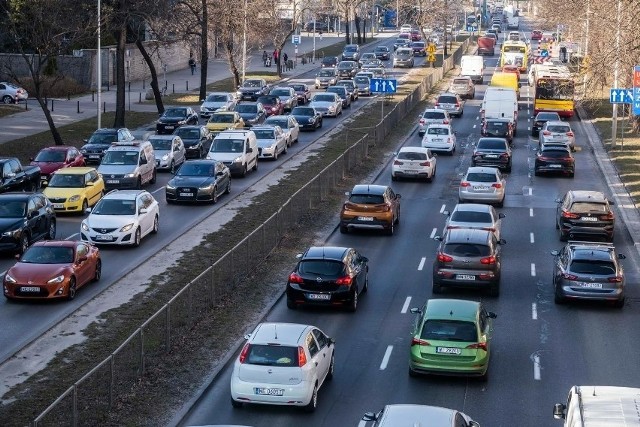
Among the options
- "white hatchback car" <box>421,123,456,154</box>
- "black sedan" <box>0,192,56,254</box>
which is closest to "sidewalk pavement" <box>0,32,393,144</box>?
"white hatchback car" <box>421,123,456,154</box>

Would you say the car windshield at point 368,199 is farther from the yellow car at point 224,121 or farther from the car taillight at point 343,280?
the yellow car at point 224,121

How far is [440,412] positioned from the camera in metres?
16.7

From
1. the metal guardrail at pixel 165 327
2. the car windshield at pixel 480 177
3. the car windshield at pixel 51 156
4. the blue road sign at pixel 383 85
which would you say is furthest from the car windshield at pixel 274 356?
the blue road sign at pixel 383 85

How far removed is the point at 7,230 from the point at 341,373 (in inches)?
508

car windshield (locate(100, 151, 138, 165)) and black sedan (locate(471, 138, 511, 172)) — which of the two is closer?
car windshield (locate(100, 151, 138, 165))

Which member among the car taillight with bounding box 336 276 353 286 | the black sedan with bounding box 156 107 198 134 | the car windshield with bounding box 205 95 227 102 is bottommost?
the car taillight with bounding box 336 276 353 286

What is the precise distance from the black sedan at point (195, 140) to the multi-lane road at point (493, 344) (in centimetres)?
1419

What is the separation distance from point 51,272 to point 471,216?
12.8 meters

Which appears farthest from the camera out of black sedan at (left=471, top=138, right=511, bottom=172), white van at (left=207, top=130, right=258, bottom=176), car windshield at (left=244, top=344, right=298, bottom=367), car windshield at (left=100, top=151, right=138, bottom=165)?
black sedan at (left=471, top=138, right=511, bottom=172)

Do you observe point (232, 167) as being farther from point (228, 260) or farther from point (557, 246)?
point (228, 260)

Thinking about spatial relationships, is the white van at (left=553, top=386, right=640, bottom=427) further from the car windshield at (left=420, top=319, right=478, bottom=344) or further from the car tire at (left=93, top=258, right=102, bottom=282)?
the car tire at (left=93, top=258, right=102, bottom=282)

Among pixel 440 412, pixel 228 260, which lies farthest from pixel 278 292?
pixel 440 412

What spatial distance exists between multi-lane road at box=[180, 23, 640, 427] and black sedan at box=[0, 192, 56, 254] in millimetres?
8313

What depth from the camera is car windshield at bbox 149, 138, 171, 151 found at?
5094cm
